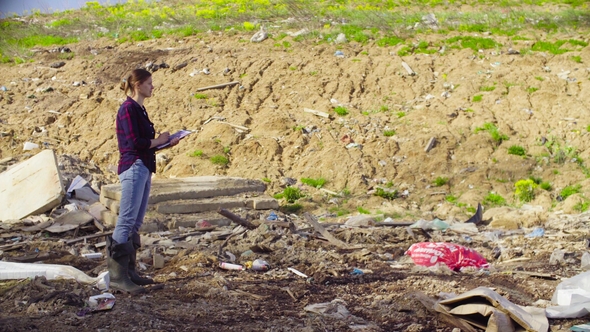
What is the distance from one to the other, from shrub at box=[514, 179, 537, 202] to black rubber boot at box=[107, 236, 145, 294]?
7.54 metres

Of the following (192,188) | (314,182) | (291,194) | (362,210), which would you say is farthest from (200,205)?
(314,182)

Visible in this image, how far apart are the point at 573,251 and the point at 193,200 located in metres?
5.01

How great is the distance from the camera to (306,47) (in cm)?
1611

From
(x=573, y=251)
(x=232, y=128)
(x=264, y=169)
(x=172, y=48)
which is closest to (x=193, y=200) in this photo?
(x=264, y=169)

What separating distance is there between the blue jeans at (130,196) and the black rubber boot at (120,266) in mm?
56

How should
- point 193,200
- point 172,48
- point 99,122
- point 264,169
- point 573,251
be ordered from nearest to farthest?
point 573,251 → point 193,200 → point 264,169 → point 99,122 → point 172,48

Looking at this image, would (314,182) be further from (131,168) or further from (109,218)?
(131,168)

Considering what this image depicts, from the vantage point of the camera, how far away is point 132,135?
15.9 ft

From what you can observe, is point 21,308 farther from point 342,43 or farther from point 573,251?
point 342,43

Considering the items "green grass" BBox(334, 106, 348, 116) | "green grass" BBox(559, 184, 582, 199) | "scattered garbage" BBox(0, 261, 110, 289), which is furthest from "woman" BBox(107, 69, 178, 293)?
"green grass" BBox(334, 106, 348, 116)

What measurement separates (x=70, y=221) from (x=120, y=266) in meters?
3.45

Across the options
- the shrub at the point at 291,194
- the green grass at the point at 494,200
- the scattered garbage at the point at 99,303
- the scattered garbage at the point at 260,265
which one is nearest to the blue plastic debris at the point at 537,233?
Answer: the green grass at the point at 494,200

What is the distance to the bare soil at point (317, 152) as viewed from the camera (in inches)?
192

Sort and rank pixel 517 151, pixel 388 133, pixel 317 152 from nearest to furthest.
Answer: pixel 517 151, pixel 317 152, pixel 388 133
